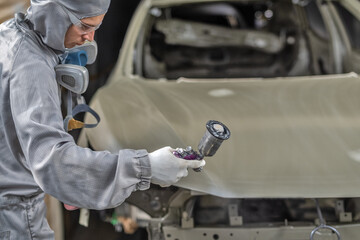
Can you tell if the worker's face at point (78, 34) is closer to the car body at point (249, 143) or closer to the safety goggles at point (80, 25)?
the safety goggles at point (80, 25)

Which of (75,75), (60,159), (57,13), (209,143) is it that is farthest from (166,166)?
(57,13)

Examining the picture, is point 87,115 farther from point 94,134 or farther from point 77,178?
point 77,178

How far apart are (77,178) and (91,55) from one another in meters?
0.60

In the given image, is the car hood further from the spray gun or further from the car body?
the spray gun

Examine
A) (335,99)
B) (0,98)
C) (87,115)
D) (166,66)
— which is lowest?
(166,66)

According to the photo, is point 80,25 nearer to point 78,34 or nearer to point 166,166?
point 78,34

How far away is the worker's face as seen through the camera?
1375mm

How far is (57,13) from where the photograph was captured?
1331 mm

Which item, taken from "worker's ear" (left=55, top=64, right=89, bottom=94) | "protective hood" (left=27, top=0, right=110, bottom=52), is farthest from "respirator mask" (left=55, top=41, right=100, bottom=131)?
"protective hood" (left=27, top=0, right=110, bottom=52)

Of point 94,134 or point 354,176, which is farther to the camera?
point 94,134

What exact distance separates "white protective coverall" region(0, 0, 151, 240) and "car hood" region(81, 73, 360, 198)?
54 centimetres

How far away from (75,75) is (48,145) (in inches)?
11.9

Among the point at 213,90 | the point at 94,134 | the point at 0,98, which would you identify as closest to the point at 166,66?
the point at 213,90

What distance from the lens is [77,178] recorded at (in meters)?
1.25
